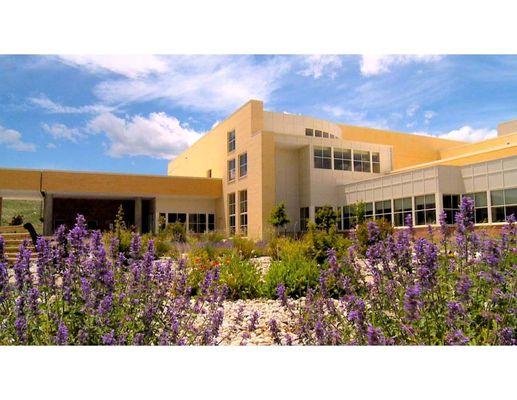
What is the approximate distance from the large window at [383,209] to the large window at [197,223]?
11173 millimetres

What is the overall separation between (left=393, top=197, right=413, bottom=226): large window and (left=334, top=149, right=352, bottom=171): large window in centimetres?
470

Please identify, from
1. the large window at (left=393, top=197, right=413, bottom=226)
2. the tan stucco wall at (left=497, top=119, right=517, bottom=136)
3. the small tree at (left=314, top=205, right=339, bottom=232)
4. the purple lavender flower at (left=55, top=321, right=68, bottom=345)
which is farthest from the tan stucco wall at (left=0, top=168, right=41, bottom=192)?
the tan stucco wall at (left=497, top=119, right=517, bottom=136)

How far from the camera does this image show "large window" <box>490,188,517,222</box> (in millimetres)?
17078

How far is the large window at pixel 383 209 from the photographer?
72.3 feet

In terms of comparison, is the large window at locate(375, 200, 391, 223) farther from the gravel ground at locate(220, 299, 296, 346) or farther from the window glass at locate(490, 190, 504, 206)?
the gravel ground at locate(220, 299, 296, 346)

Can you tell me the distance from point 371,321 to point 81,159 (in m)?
9.26

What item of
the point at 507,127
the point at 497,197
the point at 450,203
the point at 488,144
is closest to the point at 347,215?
the point at 450,203

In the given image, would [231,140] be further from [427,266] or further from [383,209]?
[427,266]

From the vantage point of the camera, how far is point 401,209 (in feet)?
70.0

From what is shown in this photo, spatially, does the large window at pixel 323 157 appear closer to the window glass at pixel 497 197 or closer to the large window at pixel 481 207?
the large window at pixel 481 207

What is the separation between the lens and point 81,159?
11.0 m

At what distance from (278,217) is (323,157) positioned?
16.5 feet
